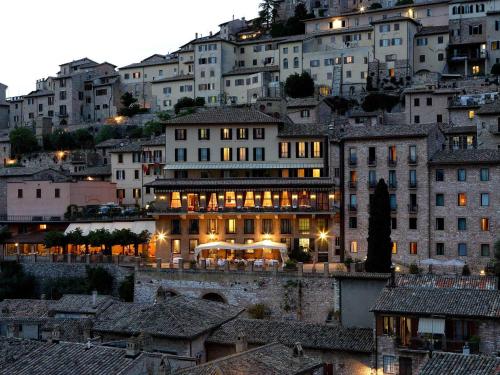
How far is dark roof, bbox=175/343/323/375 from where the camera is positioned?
3007 centimetres

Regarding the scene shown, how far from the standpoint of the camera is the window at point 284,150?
67125 millimetres

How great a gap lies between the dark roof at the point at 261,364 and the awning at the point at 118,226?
33.8 m

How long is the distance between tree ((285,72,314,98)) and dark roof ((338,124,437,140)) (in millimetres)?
36409

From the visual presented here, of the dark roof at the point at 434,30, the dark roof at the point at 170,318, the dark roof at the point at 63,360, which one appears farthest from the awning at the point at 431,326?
the dark roof at the point at 434,30

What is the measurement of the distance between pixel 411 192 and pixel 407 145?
339 cm

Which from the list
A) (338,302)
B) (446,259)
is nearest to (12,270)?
(338,302)

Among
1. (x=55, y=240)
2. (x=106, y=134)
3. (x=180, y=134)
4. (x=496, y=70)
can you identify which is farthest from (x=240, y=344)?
(x=106, y=134)

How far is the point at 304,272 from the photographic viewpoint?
Answer: 5191 cm

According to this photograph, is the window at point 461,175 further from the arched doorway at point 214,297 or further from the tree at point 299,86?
the tree at point 299,86

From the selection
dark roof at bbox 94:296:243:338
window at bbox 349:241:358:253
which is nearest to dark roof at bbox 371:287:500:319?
dark roof at bbox 94:296:243:338

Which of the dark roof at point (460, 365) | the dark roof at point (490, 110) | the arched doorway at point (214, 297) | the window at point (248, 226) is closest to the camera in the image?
the dark roof at point (460, 365)

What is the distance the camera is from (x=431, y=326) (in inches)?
1441

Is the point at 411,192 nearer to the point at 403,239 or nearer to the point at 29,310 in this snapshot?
the point at 403,239

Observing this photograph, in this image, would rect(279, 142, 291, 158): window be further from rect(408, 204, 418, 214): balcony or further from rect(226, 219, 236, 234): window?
rect(408, 204, 418, 214): balcony
